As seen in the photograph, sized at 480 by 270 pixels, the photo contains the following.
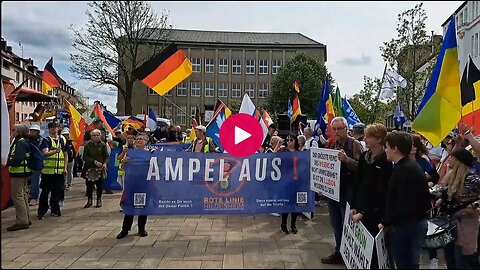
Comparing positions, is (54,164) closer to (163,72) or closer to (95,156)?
(95,156)

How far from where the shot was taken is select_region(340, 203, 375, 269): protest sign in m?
5.39

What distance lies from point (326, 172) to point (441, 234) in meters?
1.80

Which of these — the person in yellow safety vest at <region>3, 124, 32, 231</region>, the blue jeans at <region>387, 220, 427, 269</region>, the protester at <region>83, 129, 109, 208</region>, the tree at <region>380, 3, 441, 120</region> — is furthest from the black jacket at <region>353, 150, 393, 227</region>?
the tree at <region>380, 3, 441, 120</region>

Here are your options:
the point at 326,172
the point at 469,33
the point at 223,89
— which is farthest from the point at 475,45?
the point at 326,172

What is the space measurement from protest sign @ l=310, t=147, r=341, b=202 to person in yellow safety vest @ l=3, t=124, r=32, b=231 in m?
5.20

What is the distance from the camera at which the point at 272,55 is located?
7931cm

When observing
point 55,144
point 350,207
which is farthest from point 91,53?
point 350,207

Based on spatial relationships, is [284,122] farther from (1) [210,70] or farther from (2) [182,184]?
(1) [210,70]

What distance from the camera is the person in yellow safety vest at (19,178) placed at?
332 inches

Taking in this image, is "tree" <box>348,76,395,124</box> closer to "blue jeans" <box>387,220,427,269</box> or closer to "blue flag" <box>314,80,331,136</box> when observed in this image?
"blue flag" <box>314,80,331,136</box>

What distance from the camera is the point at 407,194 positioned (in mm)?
4852

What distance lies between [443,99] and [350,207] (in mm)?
2302

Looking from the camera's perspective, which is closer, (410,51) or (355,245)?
(355,245)
